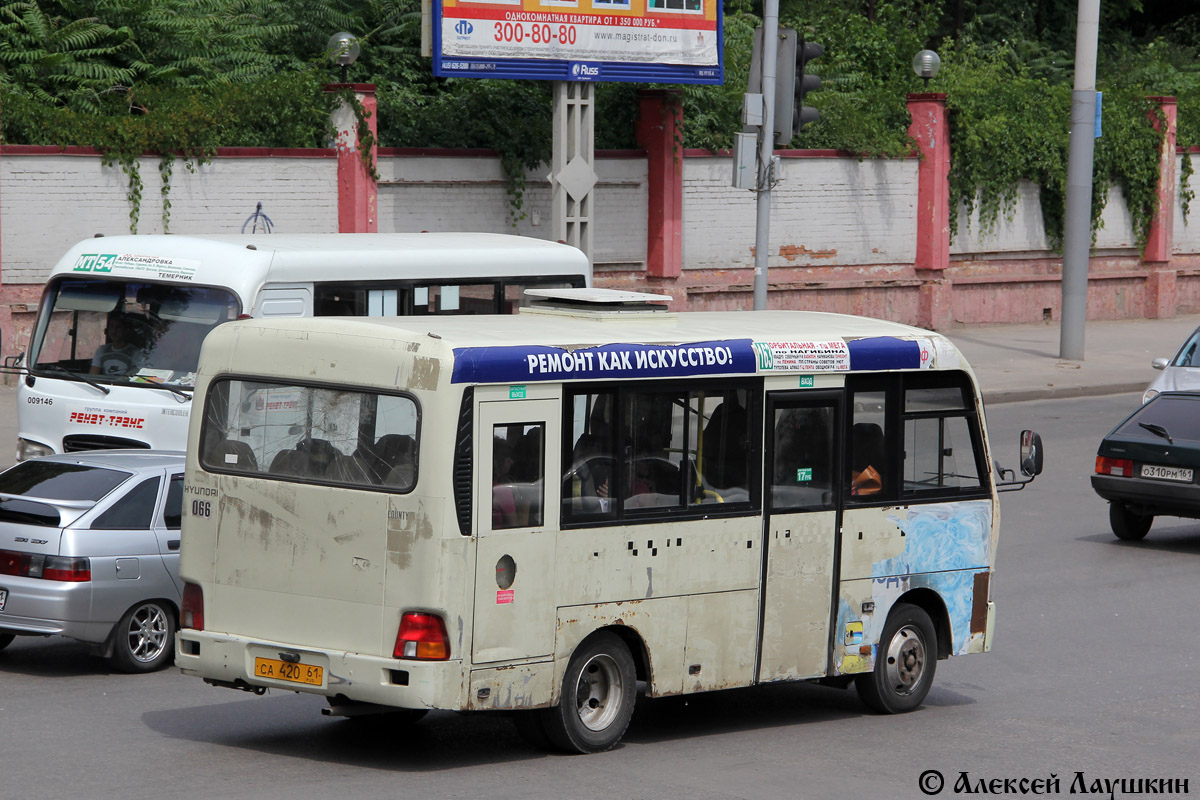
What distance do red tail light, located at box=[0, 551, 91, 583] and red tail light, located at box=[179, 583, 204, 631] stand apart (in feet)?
5.39

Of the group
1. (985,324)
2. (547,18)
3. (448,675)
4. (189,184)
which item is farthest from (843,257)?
(448,675)

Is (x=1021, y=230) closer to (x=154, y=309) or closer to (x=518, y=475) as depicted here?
(x=154, y=309)

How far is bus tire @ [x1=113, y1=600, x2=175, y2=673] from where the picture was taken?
34.0 feet

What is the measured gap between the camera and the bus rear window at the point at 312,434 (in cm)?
809

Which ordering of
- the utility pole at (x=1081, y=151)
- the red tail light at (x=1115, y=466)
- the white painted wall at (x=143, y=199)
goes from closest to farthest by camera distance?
the red tail light at (x=1115, y=466)
the white painted wall at (x=143, y=199)
the utility pole at (x=1081, y=151)

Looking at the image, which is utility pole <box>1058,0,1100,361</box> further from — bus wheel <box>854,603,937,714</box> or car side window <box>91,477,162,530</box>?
car side window <box>91,477,162,530</box>

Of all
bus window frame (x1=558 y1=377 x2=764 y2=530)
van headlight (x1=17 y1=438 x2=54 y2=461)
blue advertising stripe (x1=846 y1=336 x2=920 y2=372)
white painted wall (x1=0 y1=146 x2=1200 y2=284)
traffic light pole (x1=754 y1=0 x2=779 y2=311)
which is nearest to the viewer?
bus window frame (x1=558 y1=377 x2=764 y2=530)

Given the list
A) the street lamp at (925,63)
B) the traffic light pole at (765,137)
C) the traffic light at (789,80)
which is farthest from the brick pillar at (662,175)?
the traffic light at (789,80)

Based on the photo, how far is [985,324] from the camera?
3325cm

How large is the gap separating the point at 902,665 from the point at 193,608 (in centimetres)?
408

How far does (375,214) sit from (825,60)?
12.7 metres

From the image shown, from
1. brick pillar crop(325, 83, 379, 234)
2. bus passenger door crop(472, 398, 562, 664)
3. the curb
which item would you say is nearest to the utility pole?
the curb

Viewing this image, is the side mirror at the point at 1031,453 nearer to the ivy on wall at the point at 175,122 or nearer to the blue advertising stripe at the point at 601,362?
the blue advertising stripe at the point at 601,362

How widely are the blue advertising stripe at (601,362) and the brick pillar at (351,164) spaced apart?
16340 millimetres
